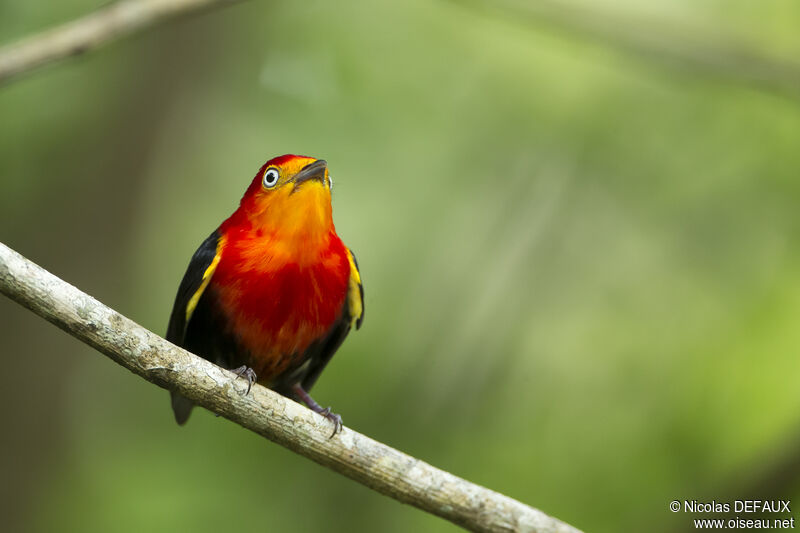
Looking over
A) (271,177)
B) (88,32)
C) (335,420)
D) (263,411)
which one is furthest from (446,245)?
(263,411)

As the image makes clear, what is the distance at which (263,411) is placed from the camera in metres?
3.32

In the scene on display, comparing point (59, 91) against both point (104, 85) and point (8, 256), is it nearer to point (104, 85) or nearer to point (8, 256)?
point (104, 85)

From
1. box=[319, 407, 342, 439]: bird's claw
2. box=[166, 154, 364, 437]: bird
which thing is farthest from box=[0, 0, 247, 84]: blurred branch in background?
box=[319, 407, 342, 439]: bird's claw

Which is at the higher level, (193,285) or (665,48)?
(665,48)

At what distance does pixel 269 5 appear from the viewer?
8250 mm

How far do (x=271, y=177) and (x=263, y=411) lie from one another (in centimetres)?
125

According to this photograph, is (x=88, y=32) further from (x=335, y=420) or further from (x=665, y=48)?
(x=665, y=48)

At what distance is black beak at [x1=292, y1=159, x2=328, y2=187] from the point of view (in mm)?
3920

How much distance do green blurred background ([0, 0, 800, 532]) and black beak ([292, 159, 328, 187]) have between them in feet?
5.04

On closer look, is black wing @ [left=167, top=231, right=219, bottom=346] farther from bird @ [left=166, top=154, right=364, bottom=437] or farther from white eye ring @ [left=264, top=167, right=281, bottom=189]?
white eye ring @ [left=264, top=167, right=281, bottom=189]

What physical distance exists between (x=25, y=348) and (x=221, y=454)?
1697mm

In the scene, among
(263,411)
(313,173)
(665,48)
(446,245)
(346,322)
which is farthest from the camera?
(446,245)

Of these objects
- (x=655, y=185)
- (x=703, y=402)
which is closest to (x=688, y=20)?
(x=655, y=185)

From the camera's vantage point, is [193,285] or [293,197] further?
[193,285]
